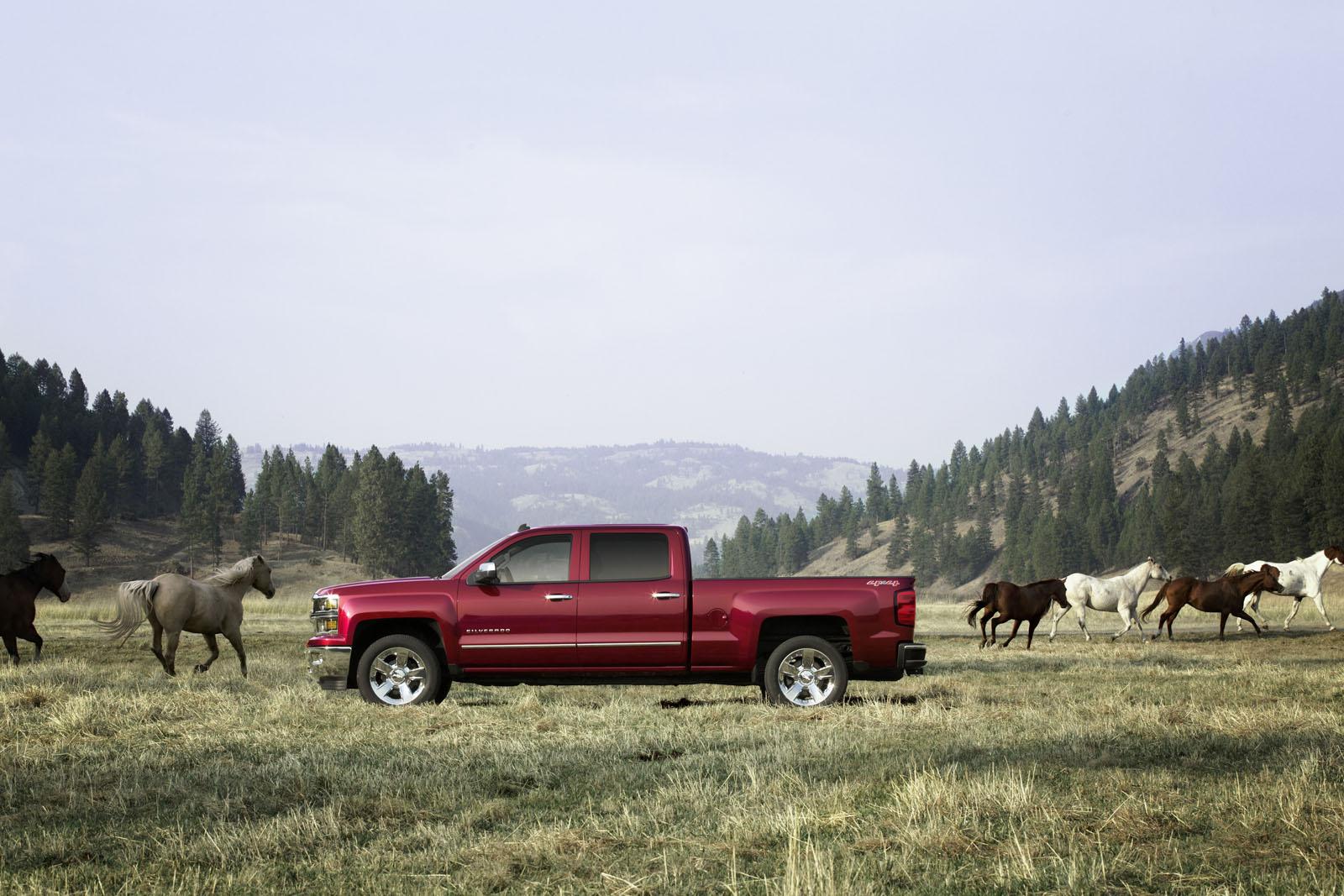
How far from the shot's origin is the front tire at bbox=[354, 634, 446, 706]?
14016mm

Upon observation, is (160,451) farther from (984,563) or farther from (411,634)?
(411,634)

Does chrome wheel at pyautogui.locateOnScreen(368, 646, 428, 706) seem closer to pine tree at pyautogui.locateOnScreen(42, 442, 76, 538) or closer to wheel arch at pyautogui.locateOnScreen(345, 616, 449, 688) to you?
wheel arch at pyautogui.locateOnScreen(345, 616, 449, 688)

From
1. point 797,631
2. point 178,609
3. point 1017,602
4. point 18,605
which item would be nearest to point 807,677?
point 797,631

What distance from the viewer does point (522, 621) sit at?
13828 mm

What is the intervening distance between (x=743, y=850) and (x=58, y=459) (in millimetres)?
138974

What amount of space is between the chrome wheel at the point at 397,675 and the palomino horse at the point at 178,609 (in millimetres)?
5062

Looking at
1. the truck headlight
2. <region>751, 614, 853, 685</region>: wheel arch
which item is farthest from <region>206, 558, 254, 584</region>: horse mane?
<region>751, 614, 853, 685</region>: wheel arch

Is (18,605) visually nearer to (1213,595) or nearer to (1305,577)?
(1213,595)

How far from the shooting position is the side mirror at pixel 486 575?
45.3 feet

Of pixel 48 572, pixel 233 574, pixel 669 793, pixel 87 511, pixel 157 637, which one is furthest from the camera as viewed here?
pixel 87 511

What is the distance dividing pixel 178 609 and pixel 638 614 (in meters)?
8.52

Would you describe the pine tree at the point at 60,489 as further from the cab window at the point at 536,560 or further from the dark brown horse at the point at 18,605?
the cab window at the point at 536,560

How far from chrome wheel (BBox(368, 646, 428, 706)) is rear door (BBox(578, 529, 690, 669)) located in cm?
201

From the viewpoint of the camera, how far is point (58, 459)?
129 meters
